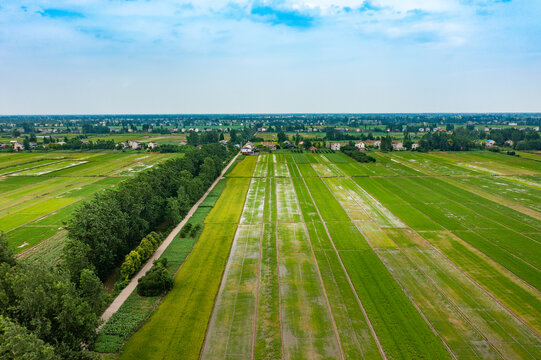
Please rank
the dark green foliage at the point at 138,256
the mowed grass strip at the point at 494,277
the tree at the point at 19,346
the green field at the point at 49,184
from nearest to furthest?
the tree at the point at 19,346 → the mowed grass strip at the point at 494,277 → the dark green foliage at the point at 138,256 → the green field at the point at 49,184

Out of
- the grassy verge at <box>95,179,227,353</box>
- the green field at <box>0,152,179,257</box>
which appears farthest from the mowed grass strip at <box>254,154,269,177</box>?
the grassy verge at <box>95,179,227,353</box>

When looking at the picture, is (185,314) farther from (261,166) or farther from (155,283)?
(261,166)

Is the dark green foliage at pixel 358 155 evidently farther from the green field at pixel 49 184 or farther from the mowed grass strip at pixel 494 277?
the green field at pixel 49 184

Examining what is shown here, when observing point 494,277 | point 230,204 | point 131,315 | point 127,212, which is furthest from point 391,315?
point 230,204

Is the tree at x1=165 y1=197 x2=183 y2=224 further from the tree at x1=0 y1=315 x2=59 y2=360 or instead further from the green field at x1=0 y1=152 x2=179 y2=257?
the tree at x1=0 y1=315 x2=59 y2=360

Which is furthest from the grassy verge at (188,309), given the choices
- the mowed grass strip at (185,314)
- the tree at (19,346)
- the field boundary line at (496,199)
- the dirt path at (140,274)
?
the field boundary line at (496,199)

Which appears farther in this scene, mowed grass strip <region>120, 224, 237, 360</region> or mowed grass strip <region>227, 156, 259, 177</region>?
mowed grass strip <region>227, 156, 259, 177</region>

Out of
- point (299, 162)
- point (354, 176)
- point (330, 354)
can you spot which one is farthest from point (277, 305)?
point (299, 162)
